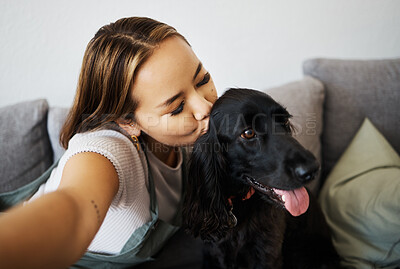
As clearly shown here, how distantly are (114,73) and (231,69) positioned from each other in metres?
0.80

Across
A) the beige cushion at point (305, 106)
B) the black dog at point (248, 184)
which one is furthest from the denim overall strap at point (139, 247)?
the beige cushion at point (305, 106)

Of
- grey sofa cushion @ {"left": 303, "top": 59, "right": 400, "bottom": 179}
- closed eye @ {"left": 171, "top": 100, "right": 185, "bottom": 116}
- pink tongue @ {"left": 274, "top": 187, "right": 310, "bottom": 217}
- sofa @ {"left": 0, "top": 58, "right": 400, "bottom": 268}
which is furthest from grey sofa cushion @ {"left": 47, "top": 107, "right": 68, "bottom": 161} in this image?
grey sofa cushion @ {"left": 303, "top": 59, "right": 400, "bottom": 179}

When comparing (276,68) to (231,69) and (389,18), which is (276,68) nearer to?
(231,69)

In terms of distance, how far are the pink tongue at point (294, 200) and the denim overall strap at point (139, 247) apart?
0.48m

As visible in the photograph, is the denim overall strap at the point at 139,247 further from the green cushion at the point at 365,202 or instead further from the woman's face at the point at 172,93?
the green cushion at the point at 365,202

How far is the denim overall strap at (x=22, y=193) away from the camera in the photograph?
1200mm

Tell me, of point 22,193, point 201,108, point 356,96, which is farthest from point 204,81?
point 356,96

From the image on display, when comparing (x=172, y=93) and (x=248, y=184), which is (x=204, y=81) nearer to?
(x=172, y=93)

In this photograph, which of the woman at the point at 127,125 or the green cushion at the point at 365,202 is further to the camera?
the green cushion at the point at 365,202

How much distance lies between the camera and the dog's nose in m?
0.86

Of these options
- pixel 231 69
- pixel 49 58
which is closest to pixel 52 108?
pixel 49 58

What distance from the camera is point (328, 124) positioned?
1.69 m

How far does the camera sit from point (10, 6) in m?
1.24

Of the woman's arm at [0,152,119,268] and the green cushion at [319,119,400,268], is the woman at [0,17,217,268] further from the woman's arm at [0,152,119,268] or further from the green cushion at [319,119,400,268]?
the green cushion at [319,119,400,268]
